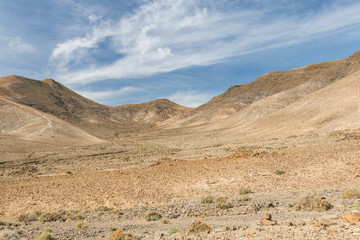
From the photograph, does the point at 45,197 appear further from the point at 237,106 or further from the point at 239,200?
the point at 237,106

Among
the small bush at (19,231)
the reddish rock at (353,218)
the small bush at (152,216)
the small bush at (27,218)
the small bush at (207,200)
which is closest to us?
the reddish rock at (353,218)

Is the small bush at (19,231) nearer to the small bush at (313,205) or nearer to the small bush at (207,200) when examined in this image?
the small bush at (207,200)

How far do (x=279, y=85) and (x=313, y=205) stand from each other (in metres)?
114

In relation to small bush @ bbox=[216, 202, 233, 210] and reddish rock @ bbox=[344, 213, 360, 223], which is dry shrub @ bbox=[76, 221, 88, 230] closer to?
small bush @ bbox=[216, 202, 233, 210]

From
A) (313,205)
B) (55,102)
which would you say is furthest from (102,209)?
(55,102)

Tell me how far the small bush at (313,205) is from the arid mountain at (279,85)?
79825 mm

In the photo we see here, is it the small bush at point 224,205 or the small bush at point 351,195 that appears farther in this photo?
the small bush at point 224,205

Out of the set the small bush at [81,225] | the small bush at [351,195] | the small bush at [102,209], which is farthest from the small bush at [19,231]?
the small bush at [351,195]

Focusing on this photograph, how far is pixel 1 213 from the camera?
13.5 metres

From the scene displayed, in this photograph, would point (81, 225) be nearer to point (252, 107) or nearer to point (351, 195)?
point (351, 195)

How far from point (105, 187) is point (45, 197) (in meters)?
3.51

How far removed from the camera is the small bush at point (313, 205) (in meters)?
9.42

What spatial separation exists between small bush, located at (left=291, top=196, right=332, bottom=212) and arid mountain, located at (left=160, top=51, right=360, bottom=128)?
7982 cm

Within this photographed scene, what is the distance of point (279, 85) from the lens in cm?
11588
